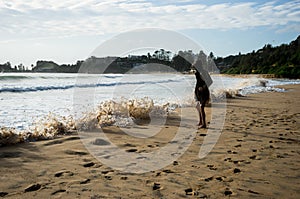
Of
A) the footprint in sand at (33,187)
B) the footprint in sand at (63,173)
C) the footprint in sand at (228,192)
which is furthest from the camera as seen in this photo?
→ the footprint in sand at (63,173)

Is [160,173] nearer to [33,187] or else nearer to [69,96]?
[33,187]

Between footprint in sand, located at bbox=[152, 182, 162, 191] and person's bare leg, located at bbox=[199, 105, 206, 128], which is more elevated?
person's bare leg, located at bbox=[199, 105, 206, 128]

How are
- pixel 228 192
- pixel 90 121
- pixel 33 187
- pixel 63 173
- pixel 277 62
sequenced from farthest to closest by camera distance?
pixel 277 62, pixel 90 121, pixel 63 173, pixel 33 187, pixel 228 192

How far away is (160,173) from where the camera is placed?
3979 mm

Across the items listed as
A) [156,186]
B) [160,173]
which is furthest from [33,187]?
[160,173]

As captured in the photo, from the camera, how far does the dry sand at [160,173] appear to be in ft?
10.9

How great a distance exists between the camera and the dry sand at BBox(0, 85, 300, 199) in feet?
10.9

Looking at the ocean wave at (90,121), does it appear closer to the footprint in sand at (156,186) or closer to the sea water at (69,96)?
the sea water at (69,96)

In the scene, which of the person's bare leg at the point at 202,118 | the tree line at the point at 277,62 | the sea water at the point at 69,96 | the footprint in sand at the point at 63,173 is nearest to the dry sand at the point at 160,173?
the footprint in sand at the point at 63,173

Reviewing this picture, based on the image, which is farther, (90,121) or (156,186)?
(90,121)

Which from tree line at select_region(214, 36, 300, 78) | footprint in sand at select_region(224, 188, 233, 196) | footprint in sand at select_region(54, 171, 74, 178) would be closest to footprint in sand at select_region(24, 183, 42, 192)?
footprint in sand at select_region(54, 171, 74, 178)

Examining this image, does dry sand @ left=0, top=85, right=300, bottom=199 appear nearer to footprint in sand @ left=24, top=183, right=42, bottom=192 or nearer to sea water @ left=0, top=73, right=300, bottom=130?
footprint in sand @ left=24, top=183, right=42, bottom=192

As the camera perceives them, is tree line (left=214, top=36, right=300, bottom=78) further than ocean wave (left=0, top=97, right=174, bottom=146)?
Yes

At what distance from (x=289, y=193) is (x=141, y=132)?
13.7ft
